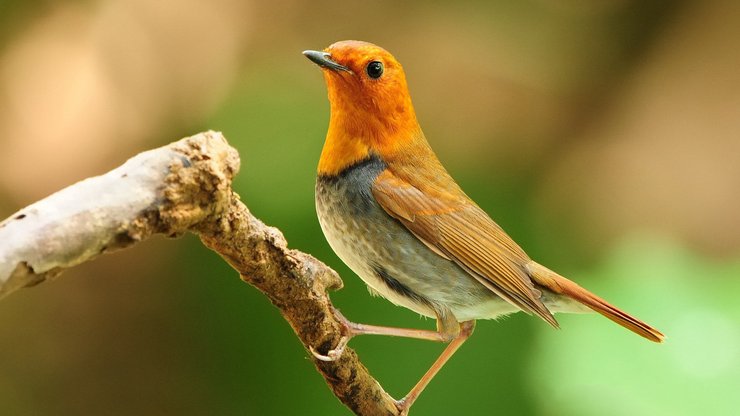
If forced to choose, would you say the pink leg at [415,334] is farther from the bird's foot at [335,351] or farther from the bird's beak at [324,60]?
the bird's beak at [324,60]

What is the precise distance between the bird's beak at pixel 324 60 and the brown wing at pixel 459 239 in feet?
1.14

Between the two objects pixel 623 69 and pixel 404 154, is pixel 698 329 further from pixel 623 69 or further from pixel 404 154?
pixel 623 69

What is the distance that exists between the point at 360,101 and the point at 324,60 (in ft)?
0.59

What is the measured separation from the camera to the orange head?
2.75 metres

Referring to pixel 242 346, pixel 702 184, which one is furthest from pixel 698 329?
pixel 702 184

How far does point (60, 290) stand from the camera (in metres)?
5.37

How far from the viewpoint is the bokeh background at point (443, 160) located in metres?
3.65

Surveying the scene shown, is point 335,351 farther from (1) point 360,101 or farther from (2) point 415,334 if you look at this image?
(1) point 360,101

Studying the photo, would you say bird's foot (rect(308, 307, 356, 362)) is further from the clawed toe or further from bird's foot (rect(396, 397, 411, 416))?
bird's foot (rect(396, 397, 411, 416))

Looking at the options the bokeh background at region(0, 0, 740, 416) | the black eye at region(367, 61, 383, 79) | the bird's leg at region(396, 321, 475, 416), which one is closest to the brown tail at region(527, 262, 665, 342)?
the bird's leg at region(396, 321, 475, 416)

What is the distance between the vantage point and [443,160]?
5.00 metres

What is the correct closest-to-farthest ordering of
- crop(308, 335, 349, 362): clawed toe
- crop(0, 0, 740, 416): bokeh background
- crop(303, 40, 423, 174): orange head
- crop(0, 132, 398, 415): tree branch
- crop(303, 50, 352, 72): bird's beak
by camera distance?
crop(0, 132, 398, 415): tree branch
crop(308, 335, 349, 362): clawed toe
crop(303, 50, 352, 72): bird's beak
crop(303, 40, 423, 174): orange head
crop(0, 0, 740, 416): bokeh background

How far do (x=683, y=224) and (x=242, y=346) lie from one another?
10.5ft

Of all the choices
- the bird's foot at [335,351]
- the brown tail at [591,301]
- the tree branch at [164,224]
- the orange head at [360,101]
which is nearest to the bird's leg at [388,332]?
the bird's foot at [335,351]
